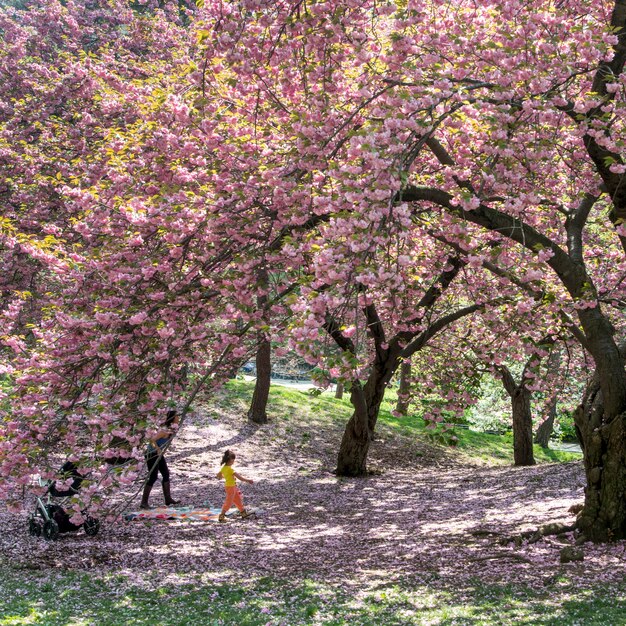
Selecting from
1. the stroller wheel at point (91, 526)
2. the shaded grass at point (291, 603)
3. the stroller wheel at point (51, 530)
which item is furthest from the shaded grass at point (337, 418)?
the shaded grass at point (291, 603)

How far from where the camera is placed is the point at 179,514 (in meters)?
11.2

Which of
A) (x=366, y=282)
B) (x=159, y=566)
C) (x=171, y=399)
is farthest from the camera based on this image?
(x=159, y=566)

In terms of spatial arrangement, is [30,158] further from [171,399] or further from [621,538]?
[621,538]

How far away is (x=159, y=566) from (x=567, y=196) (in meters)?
8.32

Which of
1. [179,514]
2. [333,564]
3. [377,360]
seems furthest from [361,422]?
[333,564]

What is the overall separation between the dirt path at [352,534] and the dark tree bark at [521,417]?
4.30 feet

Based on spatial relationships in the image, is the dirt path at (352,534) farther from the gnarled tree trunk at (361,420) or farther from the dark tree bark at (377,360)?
the dark tree bark at (377,360)

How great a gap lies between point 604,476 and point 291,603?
3968 millimetres

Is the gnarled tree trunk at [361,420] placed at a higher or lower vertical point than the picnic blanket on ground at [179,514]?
higher

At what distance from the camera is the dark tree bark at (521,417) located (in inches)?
719

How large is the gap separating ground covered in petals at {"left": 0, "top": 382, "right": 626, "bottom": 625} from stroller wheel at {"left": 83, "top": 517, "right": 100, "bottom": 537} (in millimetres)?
139

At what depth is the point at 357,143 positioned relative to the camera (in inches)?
236

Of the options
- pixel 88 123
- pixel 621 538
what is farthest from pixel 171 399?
pixel 88 123

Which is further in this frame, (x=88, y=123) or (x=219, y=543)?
(x=88, y=123)
